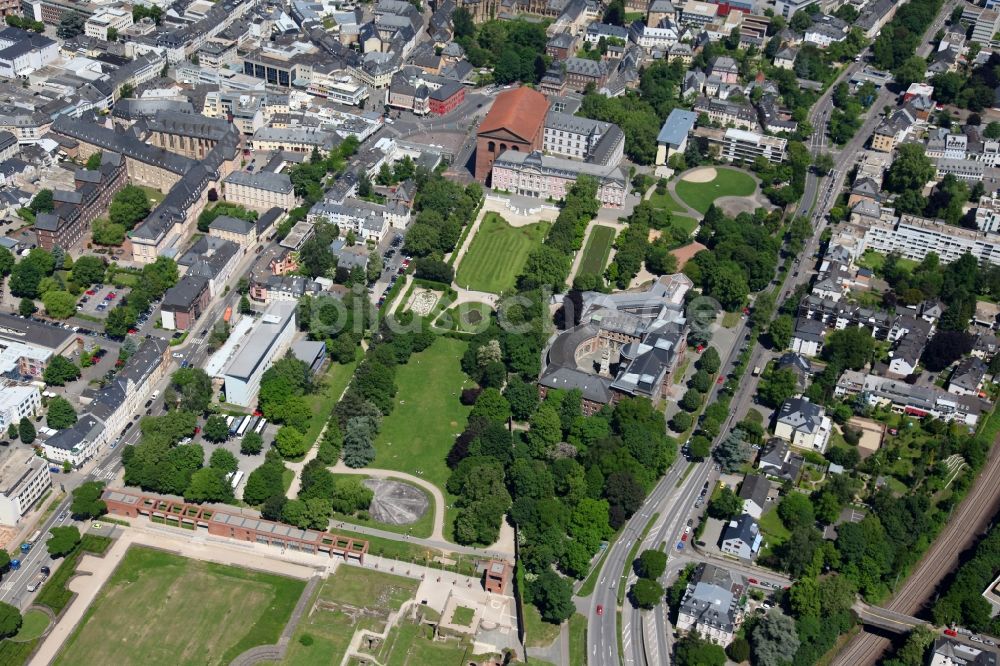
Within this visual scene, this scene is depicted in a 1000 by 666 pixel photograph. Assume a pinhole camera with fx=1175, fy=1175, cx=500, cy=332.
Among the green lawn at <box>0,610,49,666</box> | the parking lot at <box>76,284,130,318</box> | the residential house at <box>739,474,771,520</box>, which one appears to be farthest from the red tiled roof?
the green lawn at <box>0,610,49,666</box>

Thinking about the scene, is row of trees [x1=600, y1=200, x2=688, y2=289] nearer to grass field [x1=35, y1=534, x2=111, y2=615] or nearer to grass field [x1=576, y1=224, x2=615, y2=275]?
grass field [x1=576, y1=224, x2=615, y2=275]

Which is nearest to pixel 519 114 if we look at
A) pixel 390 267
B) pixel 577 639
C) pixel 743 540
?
pixel 390 267

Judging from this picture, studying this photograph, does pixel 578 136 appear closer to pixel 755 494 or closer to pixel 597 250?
pixel 597 250

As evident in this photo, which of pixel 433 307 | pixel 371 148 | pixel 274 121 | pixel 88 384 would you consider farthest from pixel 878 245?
pixel 88 384

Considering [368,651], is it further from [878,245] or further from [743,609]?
[878,245]

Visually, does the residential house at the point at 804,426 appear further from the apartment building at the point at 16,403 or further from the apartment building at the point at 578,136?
the apartment building at the point at 16,403

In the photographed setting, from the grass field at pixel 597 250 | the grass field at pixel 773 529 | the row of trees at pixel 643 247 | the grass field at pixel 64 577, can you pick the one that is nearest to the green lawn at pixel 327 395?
the grass field at pixel 64 577
